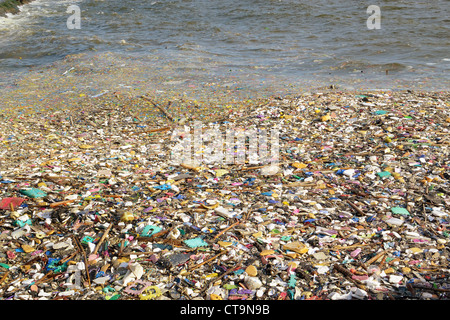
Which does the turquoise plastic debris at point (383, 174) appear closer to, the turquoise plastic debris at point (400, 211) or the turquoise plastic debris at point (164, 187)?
the turquoise plastic debris at point (400, 211)

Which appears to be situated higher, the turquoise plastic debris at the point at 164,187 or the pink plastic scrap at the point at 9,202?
the pink plastic scrap at the point at 9,202

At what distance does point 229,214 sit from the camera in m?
3.94

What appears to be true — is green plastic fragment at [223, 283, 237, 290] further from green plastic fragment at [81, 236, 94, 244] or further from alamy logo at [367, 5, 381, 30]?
alamy logo at [367, 5, 381, 30]

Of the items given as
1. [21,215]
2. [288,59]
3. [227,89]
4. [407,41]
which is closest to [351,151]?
[227,89]

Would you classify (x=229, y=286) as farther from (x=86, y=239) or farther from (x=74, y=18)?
(x=74, y=18)

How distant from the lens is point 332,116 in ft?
21.0

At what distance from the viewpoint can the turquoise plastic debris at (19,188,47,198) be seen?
13.2ft

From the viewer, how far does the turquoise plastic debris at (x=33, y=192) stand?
13.2ft

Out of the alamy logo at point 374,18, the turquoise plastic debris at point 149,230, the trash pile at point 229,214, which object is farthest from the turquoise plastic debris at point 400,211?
the alamy logo at point 374,18

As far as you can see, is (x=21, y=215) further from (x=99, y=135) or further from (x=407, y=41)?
(x=407, y=41)

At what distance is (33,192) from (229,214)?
2.08 m

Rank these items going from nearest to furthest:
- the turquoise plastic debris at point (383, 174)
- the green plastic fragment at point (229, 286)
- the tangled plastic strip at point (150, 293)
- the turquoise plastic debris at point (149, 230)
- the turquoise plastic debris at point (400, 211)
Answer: the tangled plastic strip at point (150, 293), the green plastic fragment at point (229, 286), the turquoise plastic debris at point (149, 230), the turquoise plastic debris at point (400, 211), the turquoise plastic debris at point (383, 174)

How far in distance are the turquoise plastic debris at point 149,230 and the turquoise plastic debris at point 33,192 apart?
1254mm

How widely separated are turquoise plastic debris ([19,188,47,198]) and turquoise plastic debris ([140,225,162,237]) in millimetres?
1254
